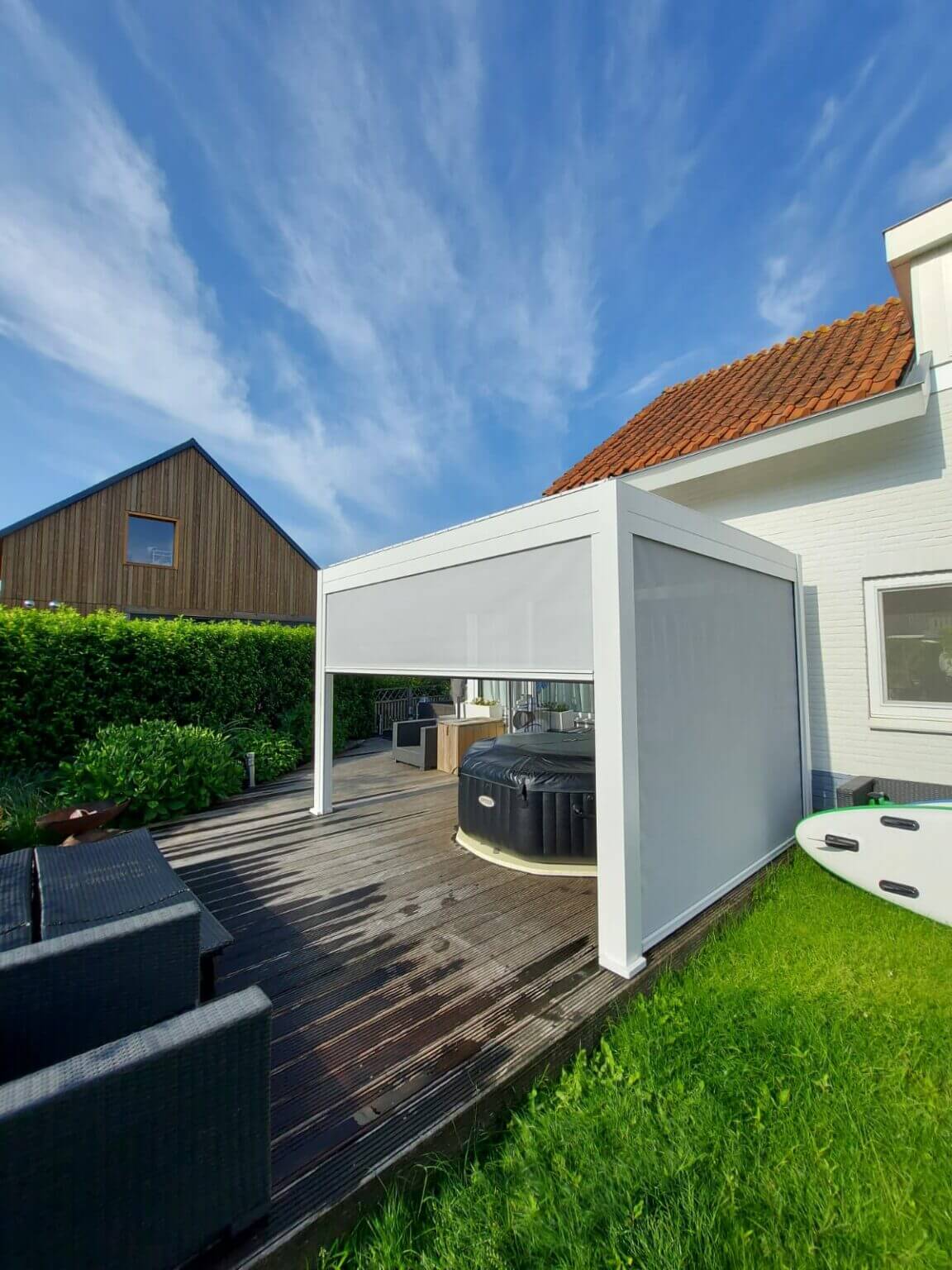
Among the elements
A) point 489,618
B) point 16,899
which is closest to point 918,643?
point 489,618

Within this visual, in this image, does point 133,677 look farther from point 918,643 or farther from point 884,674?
point 918,643

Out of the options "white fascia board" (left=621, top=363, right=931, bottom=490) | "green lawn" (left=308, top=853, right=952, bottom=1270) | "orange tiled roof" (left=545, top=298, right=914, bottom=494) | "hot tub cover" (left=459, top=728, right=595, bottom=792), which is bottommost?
"green lawn" (left=308, top=853, right=952, bottom=1270)

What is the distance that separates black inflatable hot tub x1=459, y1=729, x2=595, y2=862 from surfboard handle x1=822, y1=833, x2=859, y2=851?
64.6 inches

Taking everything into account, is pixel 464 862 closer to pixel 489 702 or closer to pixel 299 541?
pixel 489 702

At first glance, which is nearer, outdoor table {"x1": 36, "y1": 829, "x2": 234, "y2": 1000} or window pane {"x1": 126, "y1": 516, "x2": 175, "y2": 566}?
outdoor table {"x1": 36, "y1": 829, "x2": 234, "y2": 1000}

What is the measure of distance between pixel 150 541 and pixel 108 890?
14501 millimetres

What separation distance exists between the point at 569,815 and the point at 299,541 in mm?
15926

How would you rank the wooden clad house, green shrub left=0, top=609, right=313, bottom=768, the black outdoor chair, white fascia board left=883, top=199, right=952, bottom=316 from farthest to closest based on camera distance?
1. the wooden clad house
2. the black outdoor chair
3. green shrub left=0, top=609, right=313, bottom=768
4. white fascia board left=883, top=199, right=952, bottom=316

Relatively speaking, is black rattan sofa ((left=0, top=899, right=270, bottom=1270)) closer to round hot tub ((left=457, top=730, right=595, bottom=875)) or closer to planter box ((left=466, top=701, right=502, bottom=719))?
round hot tub ((left=457, top=730, right=595, bottom=875))

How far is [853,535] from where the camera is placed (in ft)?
15.6

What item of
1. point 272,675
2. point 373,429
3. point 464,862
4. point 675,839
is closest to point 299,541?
point 373,429

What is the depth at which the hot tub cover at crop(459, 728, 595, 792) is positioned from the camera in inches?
161

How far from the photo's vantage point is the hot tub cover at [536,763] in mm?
4094

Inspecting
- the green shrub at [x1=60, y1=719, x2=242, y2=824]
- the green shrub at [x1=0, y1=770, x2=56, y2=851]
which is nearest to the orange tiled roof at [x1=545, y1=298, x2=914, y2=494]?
the green shrub at [x1=60, y1=719, x2=242, y2=824]
